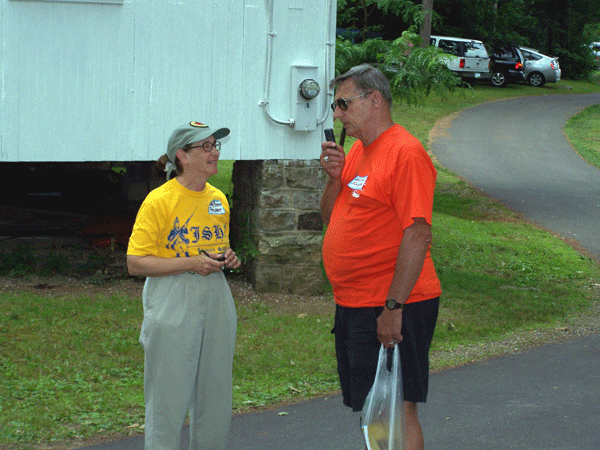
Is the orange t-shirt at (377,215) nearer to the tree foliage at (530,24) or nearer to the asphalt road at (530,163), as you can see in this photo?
the asphalt road at (530,163)

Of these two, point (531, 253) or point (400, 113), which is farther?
point (400, 113)

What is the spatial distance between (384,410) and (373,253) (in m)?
0.73

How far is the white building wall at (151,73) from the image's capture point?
292 inches

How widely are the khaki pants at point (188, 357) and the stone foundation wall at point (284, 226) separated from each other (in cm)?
472

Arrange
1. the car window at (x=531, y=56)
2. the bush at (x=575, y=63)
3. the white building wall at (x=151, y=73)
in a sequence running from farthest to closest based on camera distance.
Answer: the bush at (x=575, y=63) < the car window at (x=531, y=56) < the white building wall at (x=151, y=73)

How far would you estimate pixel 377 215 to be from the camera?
12.1 ft

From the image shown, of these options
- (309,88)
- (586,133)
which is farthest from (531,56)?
(309,88)

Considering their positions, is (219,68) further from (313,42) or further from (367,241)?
(367,241)

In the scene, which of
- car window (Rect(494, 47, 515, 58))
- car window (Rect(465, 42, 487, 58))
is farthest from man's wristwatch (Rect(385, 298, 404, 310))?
car window (Rect(494, 47, 515, 58))

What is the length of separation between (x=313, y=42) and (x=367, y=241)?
5.07m

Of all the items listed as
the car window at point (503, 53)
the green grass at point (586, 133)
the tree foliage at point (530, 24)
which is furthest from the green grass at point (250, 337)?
the car window at point (503, 53)

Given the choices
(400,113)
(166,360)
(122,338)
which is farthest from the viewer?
(400,113)

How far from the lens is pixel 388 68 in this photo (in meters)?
10.9

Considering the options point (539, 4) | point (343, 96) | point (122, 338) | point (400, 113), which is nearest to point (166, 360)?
point (343, 96)
